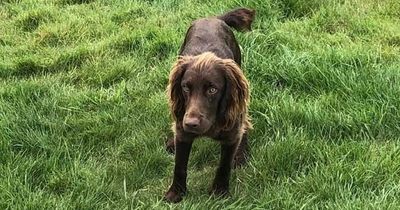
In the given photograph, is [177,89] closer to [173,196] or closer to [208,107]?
[208,107]

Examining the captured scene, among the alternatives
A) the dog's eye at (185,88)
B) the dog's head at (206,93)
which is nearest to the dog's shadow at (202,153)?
the dog's head at (206,93)

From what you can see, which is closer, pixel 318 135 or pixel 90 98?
pixel 318 135

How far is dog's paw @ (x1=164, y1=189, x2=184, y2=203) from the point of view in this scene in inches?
146

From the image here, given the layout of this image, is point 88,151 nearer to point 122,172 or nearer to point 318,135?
point 122,172

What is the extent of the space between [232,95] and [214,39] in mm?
777

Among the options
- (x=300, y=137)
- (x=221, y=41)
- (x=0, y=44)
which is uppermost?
(x=221, y=41)

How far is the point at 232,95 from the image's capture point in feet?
11.6

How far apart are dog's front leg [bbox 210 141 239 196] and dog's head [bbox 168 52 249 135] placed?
20 centimetres

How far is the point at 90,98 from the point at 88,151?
2.29ft

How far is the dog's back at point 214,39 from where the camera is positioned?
4.09 meters

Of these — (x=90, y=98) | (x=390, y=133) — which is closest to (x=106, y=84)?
(x=90, y=98)

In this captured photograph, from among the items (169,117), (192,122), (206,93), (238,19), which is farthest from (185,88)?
(238,19)

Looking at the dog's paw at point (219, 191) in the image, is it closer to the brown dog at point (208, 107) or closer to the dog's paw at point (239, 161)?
the brown dog at point (208, 107)

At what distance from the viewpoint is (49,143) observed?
13.7 feet
